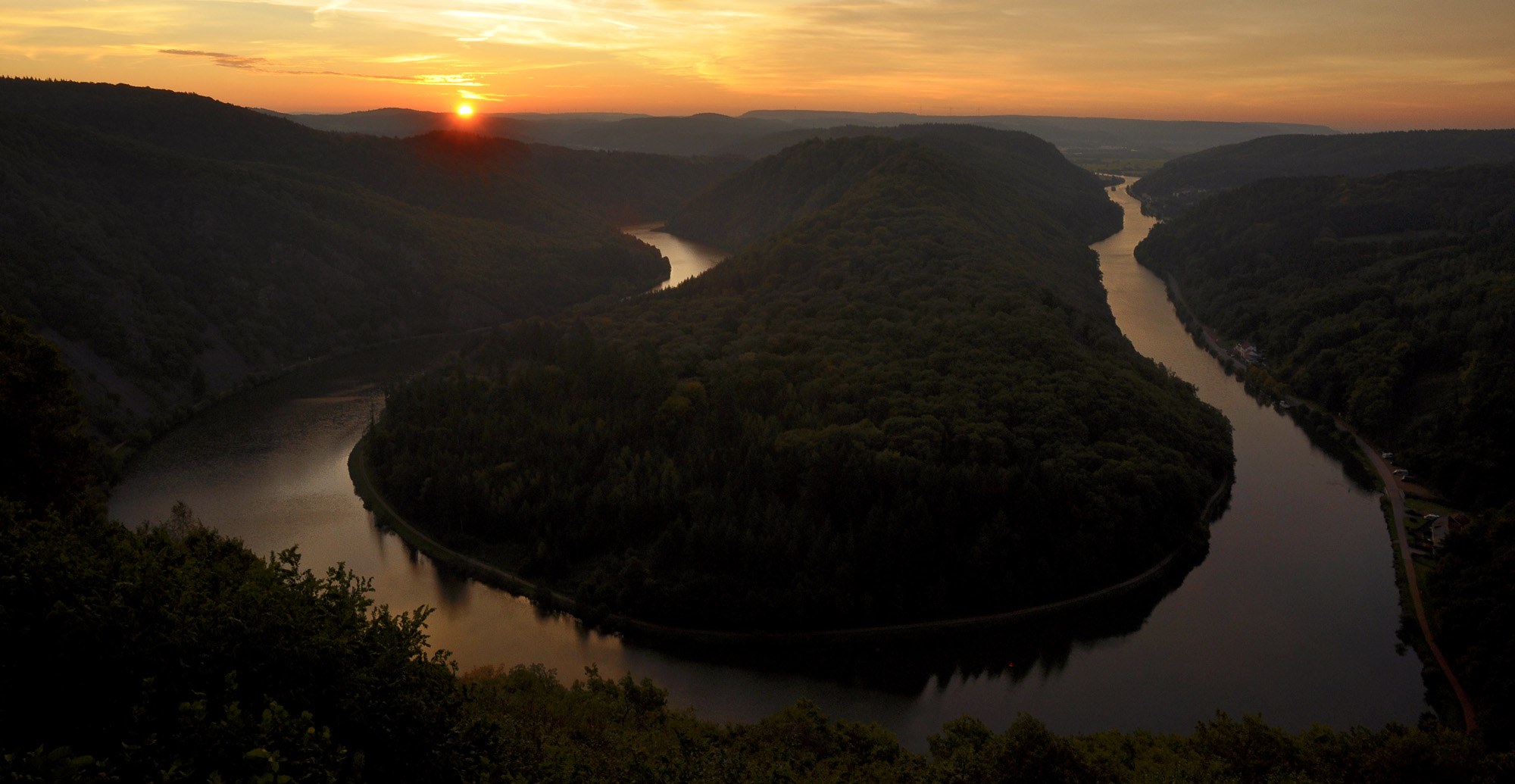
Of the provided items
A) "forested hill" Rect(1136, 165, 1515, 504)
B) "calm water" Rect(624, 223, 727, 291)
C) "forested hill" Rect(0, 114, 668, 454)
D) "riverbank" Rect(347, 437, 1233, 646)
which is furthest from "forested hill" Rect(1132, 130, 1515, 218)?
"riverbank" Rect(347, 437, 1233, 646)

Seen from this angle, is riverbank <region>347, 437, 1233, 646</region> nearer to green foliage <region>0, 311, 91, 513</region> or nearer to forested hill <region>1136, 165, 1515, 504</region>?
green foliage <region>0, 311, 91, 513</region>

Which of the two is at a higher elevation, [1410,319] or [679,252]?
[1410,319]

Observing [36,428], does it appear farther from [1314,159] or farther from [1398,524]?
[1314,159]

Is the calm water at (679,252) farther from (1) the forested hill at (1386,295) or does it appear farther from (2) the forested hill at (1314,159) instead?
(2) the forested hill at (1314,159)

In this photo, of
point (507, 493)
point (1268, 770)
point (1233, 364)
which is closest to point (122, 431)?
point (507, 493)

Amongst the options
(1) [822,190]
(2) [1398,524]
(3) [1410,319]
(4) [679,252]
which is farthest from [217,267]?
(3) [1410,319]

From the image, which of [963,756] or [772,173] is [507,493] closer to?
[963,756]

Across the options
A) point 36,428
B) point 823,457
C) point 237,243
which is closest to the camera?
point 36,428

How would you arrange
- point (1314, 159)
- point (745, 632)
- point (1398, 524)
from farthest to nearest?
point (1314, 159)
point (1398, 524)
point (745, 632)
